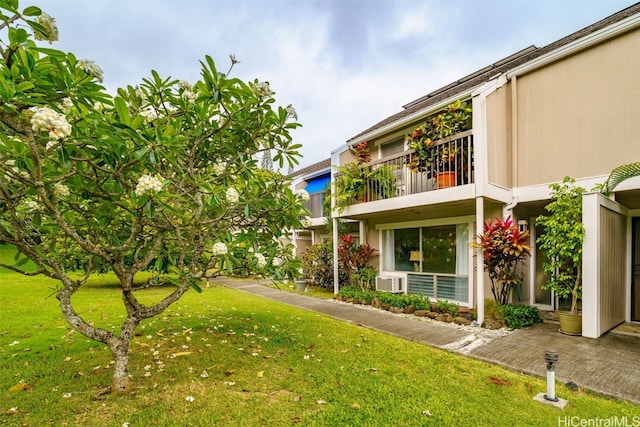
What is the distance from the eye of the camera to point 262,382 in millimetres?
4062

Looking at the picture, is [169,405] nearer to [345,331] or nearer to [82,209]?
[82,209]

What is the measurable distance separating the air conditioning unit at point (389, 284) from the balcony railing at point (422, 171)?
8.75ft

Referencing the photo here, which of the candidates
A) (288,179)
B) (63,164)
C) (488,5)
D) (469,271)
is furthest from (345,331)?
(488,5)

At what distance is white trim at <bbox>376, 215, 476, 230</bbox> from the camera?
9008 millimetres

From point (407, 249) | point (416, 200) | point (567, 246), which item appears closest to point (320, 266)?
point (407, 249)

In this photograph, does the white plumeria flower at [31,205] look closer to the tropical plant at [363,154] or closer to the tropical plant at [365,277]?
the tropical plant at [363,154]

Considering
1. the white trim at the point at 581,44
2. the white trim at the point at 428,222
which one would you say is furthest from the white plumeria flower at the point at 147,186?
the white trim at the point at 581,44

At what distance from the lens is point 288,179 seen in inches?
171

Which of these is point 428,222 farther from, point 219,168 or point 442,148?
point 219,168

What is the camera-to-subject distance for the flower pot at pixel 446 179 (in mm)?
8055

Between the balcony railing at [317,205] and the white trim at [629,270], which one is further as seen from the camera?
the balcony railing at [317,205]

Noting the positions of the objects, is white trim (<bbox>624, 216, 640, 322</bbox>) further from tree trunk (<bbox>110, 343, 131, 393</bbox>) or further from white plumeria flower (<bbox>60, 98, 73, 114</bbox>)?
white plumeria flower (<bbox>60, 98, 73, 114</bbox>)

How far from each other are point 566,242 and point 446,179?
2878 millimetres

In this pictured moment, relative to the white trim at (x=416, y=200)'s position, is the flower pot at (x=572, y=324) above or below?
below
